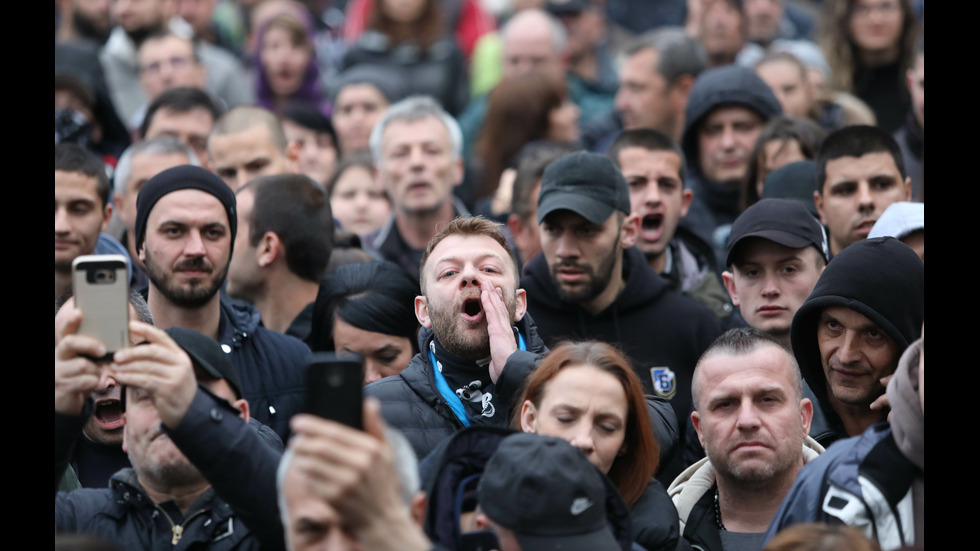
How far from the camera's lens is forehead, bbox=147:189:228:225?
622 centimetres

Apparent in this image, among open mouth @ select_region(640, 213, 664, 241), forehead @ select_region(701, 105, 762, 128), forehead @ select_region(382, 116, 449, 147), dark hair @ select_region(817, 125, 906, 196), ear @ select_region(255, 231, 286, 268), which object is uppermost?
forehead @ select_region(701, 105, 762, 128)

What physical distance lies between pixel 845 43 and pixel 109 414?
22.0 ft

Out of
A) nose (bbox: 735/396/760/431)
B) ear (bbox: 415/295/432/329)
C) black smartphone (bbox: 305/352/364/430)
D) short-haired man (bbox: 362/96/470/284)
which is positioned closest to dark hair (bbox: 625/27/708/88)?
short-haired man (bbox: 362/96/470/284)

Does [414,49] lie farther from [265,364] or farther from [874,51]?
[265,364]

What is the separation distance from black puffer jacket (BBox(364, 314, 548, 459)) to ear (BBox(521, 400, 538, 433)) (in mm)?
182

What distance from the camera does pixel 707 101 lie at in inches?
337

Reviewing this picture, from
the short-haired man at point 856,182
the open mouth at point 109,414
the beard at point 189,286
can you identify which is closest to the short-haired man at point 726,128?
the short-haired man at point 856,182

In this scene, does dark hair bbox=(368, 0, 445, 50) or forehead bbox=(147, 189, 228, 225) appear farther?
dark hair bbox=(368, 0, 445, 50)

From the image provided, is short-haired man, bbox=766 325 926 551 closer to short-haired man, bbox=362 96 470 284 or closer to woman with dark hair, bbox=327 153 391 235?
short-haired man, bbox=362 96 470 284

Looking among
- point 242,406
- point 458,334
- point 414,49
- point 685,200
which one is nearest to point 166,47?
point 414,49

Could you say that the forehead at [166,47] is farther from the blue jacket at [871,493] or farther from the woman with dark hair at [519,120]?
the blue jacket at [871,493]

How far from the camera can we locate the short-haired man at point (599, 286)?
643 cm
